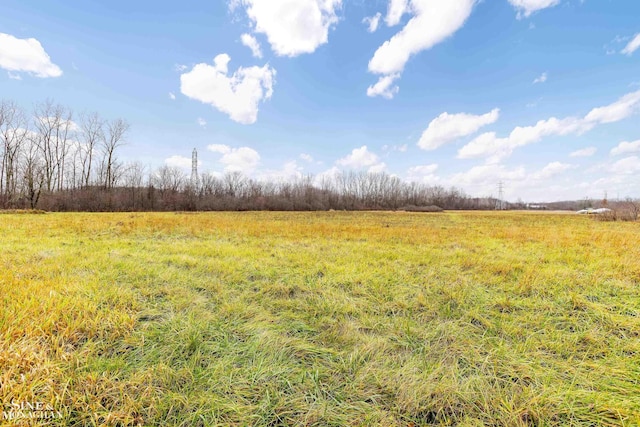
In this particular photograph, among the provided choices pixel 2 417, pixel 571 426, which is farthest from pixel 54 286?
pixel 571 426

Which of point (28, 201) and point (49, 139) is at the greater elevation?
point (49, 139)

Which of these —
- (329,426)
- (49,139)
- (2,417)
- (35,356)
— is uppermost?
(49,139)

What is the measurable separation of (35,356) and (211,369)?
1.36 meters

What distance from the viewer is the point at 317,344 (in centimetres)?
259

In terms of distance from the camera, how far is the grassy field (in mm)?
1757

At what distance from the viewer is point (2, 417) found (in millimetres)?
1509

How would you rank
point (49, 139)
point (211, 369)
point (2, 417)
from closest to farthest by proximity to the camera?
point (2, 417) < point (211, 369) < point (49, 139)

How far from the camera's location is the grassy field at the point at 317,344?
1757 mm

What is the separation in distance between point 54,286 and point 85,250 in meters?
3.17

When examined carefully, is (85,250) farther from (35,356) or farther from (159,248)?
(35,356)

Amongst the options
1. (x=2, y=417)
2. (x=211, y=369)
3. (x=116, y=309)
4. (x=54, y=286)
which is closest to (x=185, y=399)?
(x=211, y=369)

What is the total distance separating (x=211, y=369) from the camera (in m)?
2.12

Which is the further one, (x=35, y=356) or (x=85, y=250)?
(x=85, y=250)

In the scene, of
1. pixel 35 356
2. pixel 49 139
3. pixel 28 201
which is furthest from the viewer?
pixel 49 139
